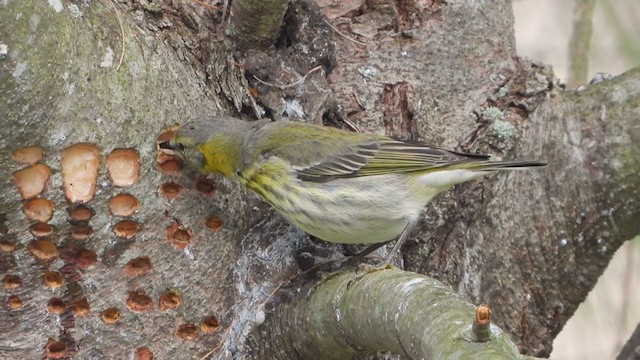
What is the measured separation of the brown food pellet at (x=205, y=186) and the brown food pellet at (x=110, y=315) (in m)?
0.53

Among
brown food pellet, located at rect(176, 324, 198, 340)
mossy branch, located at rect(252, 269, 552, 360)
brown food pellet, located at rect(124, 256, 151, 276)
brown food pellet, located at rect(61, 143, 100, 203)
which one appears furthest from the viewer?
brown food pellet, located at rect(176, 324, 198, 340)

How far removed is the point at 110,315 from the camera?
3.33m

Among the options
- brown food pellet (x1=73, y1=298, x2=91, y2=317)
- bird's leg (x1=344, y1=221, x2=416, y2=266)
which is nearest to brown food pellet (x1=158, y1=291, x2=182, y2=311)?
brown food pellet (x1=73, y1=298, x2=91, y2=317)

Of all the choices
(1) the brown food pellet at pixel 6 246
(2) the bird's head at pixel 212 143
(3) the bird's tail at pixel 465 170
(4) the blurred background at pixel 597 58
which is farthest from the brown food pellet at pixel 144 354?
(4) the blurred background at pixel 597 58

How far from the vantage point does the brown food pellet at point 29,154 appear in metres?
2.96

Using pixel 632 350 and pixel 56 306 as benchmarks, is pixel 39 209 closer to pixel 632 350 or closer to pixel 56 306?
pixel 56 306

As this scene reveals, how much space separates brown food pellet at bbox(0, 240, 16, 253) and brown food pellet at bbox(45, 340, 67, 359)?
397mm

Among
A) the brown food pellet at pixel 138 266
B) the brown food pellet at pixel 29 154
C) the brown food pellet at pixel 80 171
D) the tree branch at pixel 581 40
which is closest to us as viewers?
the brown food pellet at pixel 29 154

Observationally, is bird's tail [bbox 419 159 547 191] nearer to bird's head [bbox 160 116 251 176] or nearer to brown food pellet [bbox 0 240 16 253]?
bird's head [bbox 160 116 251 176]

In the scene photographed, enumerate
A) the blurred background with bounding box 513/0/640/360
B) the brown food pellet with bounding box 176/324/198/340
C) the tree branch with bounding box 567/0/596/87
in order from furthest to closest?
1. the blurred background with bounding box 513/0/640/360
2. the tree branch with bounding box 567/0/596/87
3. the brown food pellet with bounding box 176/324/198/340

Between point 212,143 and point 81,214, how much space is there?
0.65 metres

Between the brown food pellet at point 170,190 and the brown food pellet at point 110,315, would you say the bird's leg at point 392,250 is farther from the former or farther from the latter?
the brown food pellet at point 110,315

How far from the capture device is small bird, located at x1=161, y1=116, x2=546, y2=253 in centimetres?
362

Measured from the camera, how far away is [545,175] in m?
3.92
